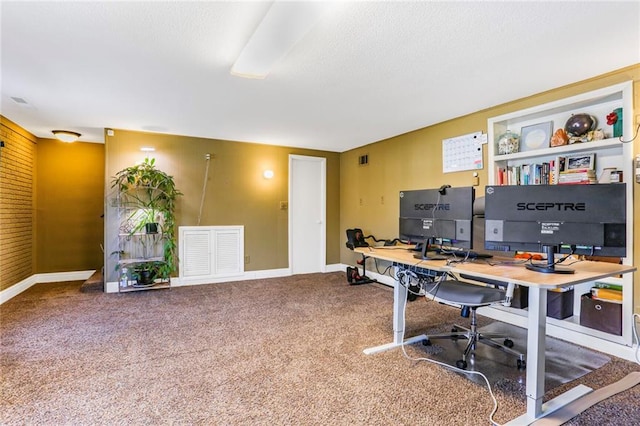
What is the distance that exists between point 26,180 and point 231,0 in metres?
5.08

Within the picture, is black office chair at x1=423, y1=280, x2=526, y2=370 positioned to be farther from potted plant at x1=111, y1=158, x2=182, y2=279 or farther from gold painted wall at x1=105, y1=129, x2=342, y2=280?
potted plant at x1=111, y1=158, x2=182, y2=279

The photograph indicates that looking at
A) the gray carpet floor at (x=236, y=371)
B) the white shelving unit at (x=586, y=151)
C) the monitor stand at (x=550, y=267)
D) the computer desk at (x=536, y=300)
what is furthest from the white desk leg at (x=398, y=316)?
the white shelving unit at (x=586, y=151)

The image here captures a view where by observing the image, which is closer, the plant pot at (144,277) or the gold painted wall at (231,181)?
the plant pot at (144,277)

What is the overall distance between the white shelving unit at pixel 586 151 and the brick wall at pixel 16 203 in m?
6.06

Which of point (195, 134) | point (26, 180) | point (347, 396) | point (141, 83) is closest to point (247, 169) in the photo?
point (195, 134)

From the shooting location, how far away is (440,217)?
247 centimetres

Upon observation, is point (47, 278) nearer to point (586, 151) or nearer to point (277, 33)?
point (277, 33)

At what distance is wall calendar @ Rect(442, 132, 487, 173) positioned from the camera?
3703 mm

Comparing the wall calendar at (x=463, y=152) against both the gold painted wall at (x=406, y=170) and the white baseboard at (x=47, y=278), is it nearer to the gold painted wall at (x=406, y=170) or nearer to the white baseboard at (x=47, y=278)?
the gold painted wall at (x=406, y=170)

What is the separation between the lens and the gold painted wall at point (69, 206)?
17.4 ft

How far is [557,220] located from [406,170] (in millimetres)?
2806

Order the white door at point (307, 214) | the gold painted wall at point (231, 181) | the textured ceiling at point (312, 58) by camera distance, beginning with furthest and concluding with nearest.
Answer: the white door at point (307, 214) < the gold painted wall at point (231, 181) < the textured ceiling at point (312, 58)

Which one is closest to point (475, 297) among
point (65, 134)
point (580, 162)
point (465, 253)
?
point (465, 253)

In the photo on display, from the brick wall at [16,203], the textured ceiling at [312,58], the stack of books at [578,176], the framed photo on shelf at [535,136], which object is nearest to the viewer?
the textured ceiling at [312,58]
